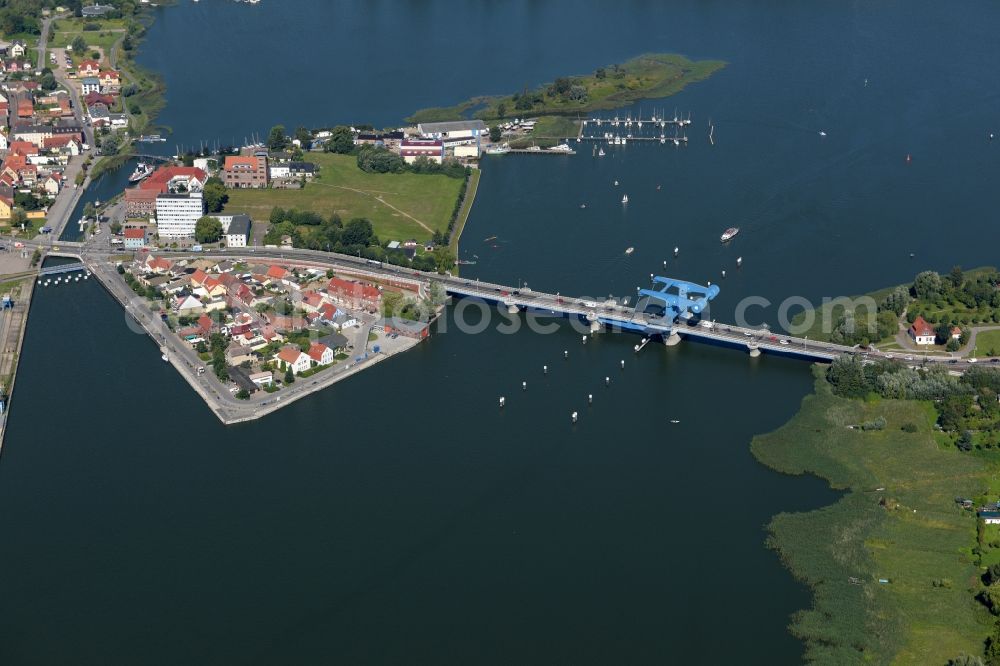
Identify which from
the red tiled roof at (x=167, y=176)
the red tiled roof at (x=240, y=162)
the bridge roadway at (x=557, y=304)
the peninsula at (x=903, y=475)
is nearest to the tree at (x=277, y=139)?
the red tiled roof at (x=240, y=162)

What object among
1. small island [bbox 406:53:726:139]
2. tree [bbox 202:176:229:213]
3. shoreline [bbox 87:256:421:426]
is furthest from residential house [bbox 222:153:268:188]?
shoreline [bbox 87:256:421:426]

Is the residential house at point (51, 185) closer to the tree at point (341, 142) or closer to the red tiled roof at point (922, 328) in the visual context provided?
the tree at point (341, 142)

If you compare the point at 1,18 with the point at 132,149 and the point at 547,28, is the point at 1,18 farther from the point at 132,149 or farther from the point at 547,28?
the point at 547,28

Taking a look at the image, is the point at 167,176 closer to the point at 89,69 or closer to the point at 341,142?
the point at 341,142

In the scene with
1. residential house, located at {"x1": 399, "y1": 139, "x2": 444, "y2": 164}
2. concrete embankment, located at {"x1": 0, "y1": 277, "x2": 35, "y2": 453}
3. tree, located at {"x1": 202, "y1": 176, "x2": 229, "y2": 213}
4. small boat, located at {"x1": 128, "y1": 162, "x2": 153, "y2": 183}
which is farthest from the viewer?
residential house, located at {"x1": 399, "y1": 139, "x2": 444, "y2": 164}

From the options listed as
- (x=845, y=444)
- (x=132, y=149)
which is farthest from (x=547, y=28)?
(x=845, y=444)

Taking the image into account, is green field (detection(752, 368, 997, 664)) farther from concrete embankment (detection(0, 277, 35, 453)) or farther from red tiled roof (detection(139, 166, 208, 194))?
red tiled roof (detection(139, 166, 208, 194))

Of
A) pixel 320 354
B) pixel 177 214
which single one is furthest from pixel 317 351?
pixel 177 214
